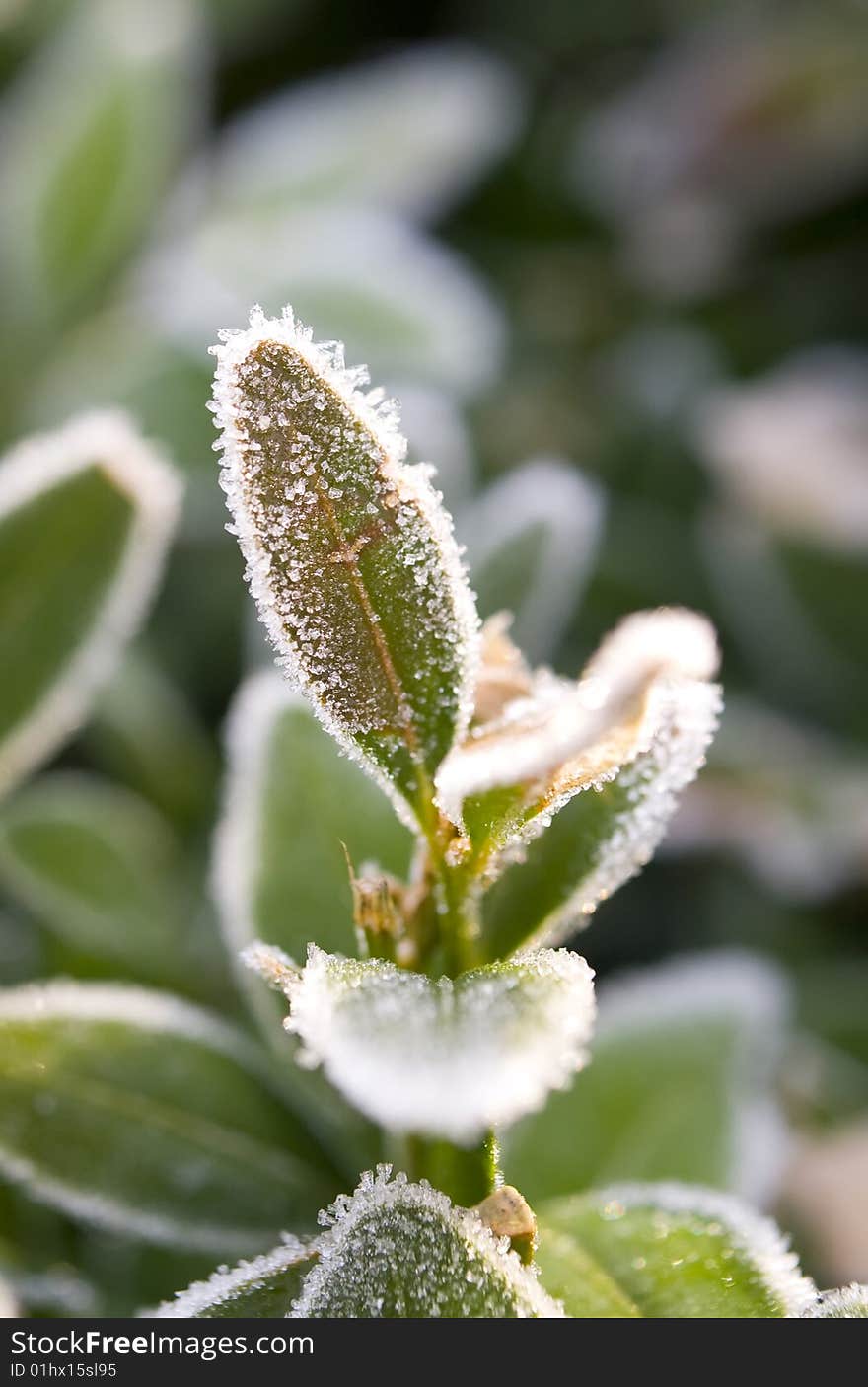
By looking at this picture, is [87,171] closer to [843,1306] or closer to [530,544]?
[530,544]

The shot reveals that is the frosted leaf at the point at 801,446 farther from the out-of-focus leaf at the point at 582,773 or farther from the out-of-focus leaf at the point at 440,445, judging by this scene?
the out-of-focus leaf at the point at 582,773

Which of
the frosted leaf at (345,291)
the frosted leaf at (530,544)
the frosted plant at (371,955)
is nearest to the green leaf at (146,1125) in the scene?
the frosted plant at (371,955)

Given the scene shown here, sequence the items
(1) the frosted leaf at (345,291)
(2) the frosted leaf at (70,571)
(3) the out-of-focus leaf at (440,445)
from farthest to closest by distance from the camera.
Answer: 1. (1) the frosted leaf at (345,291)
2. (3) the out-of-focus leaf at (440,445)
3. (2) the frosted leaf at (70,571)

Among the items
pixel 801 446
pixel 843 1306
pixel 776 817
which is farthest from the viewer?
pixel 801 446

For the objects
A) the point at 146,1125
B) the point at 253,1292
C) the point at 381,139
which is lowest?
the point at 253,1292

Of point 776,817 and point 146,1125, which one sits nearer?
point 146,1125

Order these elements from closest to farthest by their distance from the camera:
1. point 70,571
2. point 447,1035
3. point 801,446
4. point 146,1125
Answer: point 447,1035
point 146,1125
point 70,571
point 801,446

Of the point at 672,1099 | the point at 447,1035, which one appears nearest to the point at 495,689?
the point at 447,1035

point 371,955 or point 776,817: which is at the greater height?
point 776,817
